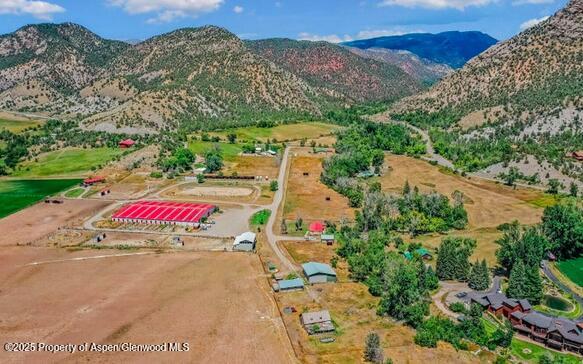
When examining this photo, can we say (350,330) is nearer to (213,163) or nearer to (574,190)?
(574,190)

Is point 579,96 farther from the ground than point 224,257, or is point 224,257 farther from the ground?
point 579,96

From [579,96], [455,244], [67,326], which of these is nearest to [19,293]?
[67,326]

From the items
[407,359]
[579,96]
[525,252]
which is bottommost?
[407,359]

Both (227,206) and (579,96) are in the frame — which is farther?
(579,96)

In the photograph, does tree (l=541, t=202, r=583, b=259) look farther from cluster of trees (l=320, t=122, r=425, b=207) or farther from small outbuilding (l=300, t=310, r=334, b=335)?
small outbuilding (l=300, t=310, r=334, b=335)

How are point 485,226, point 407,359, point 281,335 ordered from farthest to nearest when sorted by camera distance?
point 485,226 → point 281,335 → point 407,359

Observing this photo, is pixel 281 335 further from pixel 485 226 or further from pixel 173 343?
pixel 485 226

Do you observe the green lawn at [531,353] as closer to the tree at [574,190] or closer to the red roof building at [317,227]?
the red roof building at [317,227]
